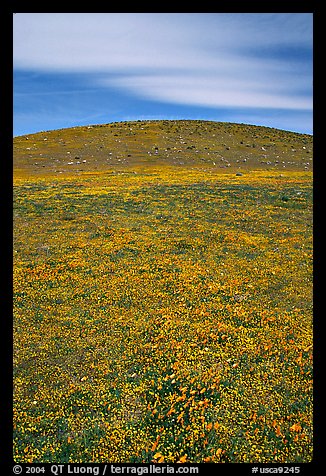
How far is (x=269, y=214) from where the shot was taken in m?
28.1

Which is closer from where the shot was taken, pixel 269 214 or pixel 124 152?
pixel 269 214

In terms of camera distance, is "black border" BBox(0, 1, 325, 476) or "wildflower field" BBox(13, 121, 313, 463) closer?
"black border" BBox(0, 1, 325, 476)

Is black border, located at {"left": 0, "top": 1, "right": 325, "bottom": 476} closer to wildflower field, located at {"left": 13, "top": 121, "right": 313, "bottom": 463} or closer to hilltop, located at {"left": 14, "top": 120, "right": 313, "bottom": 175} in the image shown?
wildflower field, located at {"left": 13, "top": 121, "right": 313, "bottom": 463}

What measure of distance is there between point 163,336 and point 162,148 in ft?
266

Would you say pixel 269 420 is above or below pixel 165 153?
below

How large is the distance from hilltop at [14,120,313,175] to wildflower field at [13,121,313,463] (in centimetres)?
4455

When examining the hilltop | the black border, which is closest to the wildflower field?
the black border

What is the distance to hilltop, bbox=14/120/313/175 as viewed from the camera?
7194 cm

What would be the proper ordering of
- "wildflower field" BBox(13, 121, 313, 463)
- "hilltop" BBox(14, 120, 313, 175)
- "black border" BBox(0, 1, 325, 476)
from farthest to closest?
"hilltop" BBox(14, 120, 313, 175) → "wildflower field" BBox(13, 121, 313, 463) → "black border" BBox(0, 1, 325, 476)
